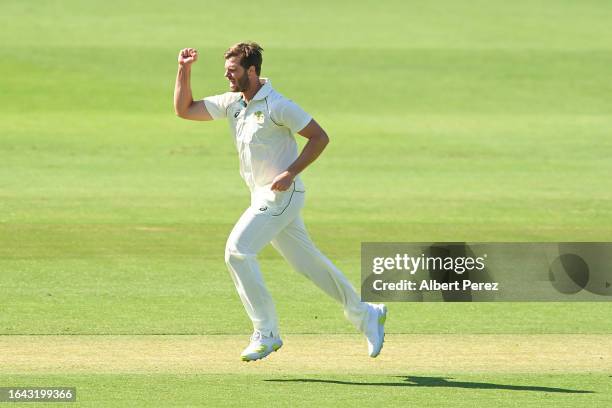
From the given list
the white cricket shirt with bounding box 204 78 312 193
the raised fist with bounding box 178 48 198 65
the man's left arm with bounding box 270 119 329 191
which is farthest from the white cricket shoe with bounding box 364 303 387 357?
the raised fist with bounding box 178 48 198 65

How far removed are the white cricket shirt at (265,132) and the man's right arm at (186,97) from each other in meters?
0.24

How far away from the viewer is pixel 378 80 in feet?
114

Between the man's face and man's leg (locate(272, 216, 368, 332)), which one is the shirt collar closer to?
the man's face

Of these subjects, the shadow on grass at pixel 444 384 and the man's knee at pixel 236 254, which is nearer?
the shadow on grass at pixel 444 384

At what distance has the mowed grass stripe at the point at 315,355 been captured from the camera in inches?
344

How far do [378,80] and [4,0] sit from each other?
601 inches

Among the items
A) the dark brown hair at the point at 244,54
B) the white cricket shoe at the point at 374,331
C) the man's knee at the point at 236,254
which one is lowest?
the white cricket shoe at the point at 374,331

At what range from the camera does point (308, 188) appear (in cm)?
2050

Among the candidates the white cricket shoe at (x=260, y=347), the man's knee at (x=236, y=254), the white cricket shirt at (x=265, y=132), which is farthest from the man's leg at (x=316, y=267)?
the white cricket shoe at (x=260, y=347)

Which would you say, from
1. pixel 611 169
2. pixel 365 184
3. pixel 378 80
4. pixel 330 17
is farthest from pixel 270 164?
pixel 330 17

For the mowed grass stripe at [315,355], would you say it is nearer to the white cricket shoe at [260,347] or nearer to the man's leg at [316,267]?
the white cricket shoe at [260,347]

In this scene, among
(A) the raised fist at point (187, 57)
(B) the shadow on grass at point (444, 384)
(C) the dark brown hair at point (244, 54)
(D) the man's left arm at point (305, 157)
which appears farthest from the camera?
(A) the raised fist at point (187, 57)

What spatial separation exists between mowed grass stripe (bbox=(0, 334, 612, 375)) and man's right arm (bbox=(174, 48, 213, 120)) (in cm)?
149

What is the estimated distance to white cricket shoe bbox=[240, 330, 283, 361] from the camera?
8.74m
